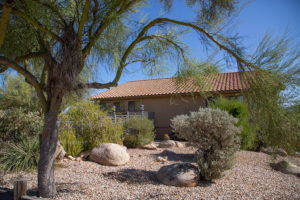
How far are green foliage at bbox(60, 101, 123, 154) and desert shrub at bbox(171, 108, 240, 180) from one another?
139 inches

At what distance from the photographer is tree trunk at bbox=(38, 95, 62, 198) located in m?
3.49

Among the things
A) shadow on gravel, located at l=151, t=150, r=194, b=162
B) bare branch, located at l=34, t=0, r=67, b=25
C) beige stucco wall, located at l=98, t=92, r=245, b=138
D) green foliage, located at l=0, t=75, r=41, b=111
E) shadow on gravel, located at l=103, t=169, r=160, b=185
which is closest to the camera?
bare branch, located at l=34, t=0, r=67, b=25

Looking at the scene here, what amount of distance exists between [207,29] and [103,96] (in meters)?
15.3

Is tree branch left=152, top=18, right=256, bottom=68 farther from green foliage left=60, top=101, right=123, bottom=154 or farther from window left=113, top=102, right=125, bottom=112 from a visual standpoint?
window left=113, top=102, right=125, bottom=112

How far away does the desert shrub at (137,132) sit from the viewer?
32.8ft

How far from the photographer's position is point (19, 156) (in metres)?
5.73

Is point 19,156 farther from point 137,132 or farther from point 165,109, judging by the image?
point 165,109

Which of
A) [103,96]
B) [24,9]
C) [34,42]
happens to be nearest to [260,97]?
[24,9]

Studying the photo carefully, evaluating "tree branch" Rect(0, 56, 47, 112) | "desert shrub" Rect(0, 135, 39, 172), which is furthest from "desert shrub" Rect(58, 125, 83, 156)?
"tree branch" Rect(0, 56, 47, 112)

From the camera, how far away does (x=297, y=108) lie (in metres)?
2.53

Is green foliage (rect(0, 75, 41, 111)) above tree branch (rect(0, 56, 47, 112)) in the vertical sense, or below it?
above

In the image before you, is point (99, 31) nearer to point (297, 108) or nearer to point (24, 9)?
point (24, 9)

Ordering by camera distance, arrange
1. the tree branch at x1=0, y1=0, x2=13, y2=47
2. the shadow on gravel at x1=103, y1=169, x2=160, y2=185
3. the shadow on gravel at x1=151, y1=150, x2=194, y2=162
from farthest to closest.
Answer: the shadow on gravel at x1=151, y1=150, x2=194, y2=162
the shadow on gravel at x1=103, y1=169, x2=160, y2=185
the tree branch at x1=0, y1=0, x2=13, y2=47

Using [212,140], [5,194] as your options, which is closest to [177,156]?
[212,140]
